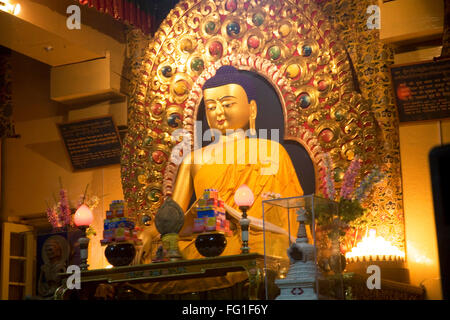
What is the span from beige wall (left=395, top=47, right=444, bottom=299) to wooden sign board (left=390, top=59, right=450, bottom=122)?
88mm

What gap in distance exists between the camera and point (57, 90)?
21.1ft

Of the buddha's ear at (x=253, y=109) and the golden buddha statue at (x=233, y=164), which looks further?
the buddha's ear at (x=253, y=109)

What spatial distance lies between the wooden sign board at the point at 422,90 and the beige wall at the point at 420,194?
0.29 ft

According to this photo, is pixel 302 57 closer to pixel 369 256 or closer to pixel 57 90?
pixel 369 256

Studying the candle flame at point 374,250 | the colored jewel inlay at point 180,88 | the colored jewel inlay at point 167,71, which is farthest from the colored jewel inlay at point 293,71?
the candle flame at point 374,250

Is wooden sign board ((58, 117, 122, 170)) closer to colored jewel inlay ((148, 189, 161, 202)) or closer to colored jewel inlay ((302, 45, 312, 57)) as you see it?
colored jewel inlay ((148, 189, 161, 202))

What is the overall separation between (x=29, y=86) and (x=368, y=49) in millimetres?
3905

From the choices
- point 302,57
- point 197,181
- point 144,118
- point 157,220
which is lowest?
point 157,220

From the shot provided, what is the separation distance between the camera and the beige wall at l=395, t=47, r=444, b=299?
4.63 meters

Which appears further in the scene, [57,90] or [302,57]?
[57,90]

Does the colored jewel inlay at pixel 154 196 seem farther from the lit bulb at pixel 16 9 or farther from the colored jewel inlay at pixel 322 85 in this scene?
the lit bulb at pixel 16 9

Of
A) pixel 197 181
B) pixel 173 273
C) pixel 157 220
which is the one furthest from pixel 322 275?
pixel 197 181

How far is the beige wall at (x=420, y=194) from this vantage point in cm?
463

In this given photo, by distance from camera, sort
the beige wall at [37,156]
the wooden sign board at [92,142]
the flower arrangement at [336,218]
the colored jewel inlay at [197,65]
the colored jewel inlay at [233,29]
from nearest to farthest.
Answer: the flower arrangement at [336,218], the colored jewel inlay at [233,29], the colored jewel inlay at [197,65], the wooden sign board at [92,142], the beige wall at [37,156]
